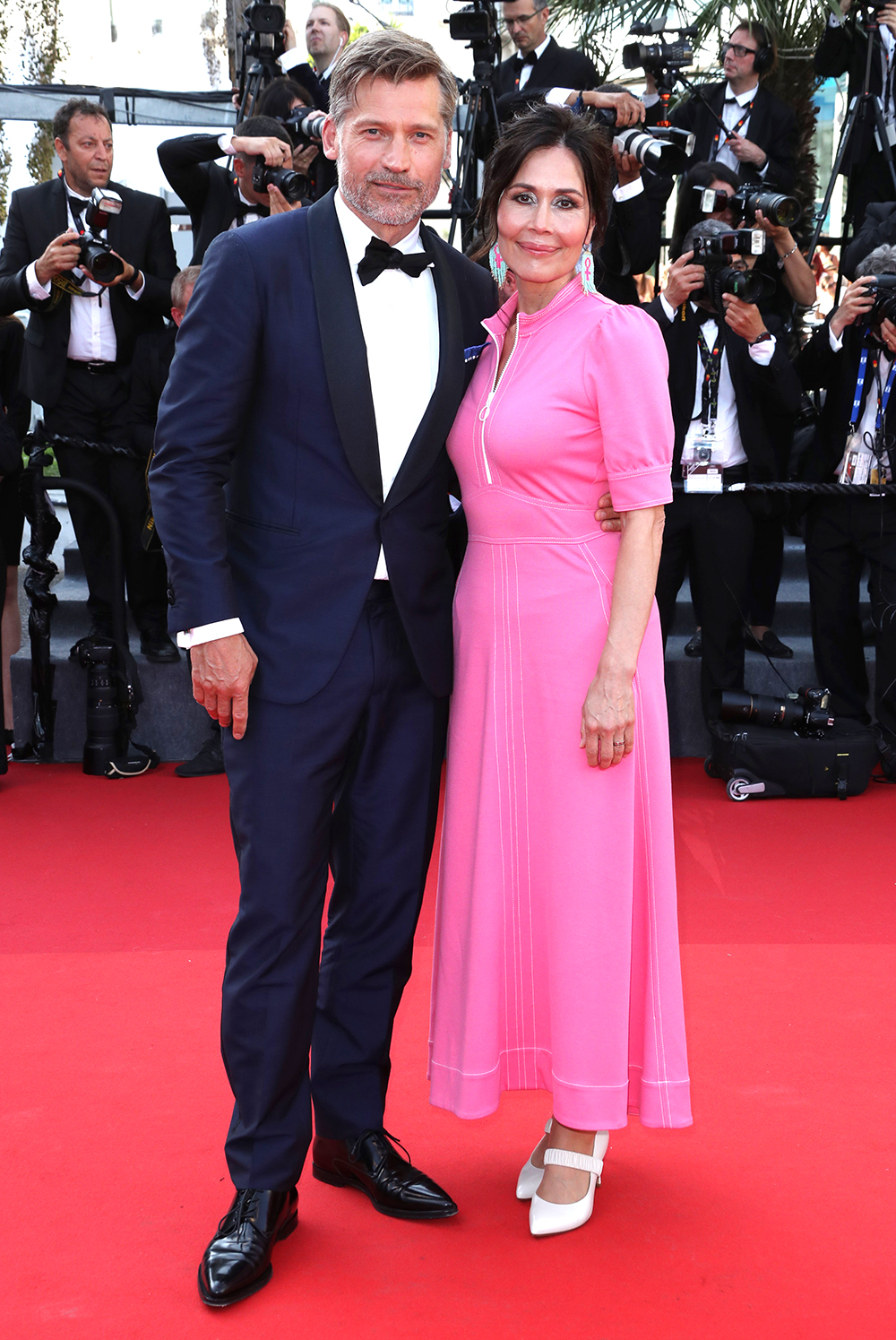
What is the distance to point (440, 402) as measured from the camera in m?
1.99

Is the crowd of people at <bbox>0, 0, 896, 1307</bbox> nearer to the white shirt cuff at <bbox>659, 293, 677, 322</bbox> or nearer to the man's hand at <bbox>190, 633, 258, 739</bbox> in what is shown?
the man's hand at <bbox>190, 633, 258, 739</bbox>

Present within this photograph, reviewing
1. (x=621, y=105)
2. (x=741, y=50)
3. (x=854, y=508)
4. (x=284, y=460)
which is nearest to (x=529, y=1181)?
(x=284, y=460)

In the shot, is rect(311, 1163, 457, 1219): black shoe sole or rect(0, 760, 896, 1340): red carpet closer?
rect(0, 760, 896, 1340): red carpet

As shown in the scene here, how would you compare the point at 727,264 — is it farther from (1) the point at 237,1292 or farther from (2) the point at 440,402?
(1) the point at 237,1292

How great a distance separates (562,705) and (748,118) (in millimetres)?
4384

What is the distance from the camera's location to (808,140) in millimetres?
7406

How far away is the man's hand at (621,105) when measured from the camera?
4.88 m

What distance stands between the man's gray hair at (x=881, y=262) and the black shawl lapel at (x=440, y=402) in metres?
3.25

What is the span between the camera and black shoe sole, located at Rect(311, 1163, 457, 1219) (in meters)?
2.08

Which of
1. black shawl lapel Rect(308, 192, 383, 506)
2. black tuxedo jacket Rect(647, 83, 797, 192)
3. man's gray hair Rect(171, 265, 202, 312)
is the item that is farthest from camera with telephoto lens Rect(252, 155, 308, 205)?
black shawl lapel Rect(308, 192, 383, 506)

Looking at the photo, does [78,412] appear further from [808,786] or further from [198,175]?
[808,786]

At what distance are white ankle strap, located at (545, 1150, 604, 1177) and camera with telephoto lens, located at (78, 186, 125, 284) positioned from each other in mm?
3662

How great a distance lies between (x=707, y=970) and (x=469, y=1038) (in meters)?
1.12

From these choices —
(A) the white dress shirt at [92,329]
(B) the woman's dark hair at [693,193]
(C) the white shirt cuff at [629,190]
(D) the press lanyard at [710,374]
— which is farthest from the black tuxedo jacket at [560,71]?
(A) the white dress shirt at [92,329]
